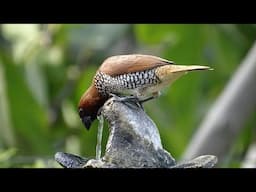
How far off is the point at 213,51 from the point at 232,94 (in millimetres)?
1173

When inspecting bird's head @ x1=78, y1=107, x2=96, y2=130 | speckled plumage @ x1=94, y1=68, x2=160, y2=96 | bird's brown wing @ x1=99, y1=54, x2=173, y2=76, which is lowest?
bird's head @ x1=78, y1=107, x2=96, y2=130

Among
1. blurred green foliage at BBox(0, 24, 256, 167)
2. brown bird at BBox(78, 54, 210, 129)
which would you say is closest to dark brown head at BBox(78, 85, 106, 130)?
brown bird at BBox(78, 54, 210, 129)

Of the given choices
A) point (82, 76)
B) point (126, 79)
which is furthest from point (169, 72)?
point (82, 76)

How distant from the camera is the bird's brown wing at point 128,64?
1205mm

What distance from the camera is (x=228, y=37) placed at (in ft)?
15.4

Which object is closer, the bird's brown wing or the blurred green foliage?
the bird's brown wing

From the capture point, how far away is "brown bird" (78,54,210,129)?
1215mm

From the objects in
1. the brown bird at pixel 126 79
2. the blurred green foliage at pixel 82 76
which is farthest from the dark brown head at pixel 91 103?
the blurred green foliage at pixel 82 76

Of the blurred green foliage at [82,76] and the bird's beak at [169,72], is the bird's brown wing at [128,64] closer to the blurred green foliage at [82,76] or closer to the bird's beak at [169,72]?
the bird's beak at [169,72]

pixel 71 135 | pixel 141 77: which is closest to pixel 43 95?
pixel 71 135

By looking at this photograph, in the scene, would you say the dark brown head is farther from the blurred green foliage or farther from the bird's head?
the blurred green foliage

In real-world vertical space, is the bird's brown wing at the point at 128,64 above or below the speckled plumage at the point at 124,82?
above

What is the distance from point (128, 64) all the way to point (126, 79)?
0.02 m
